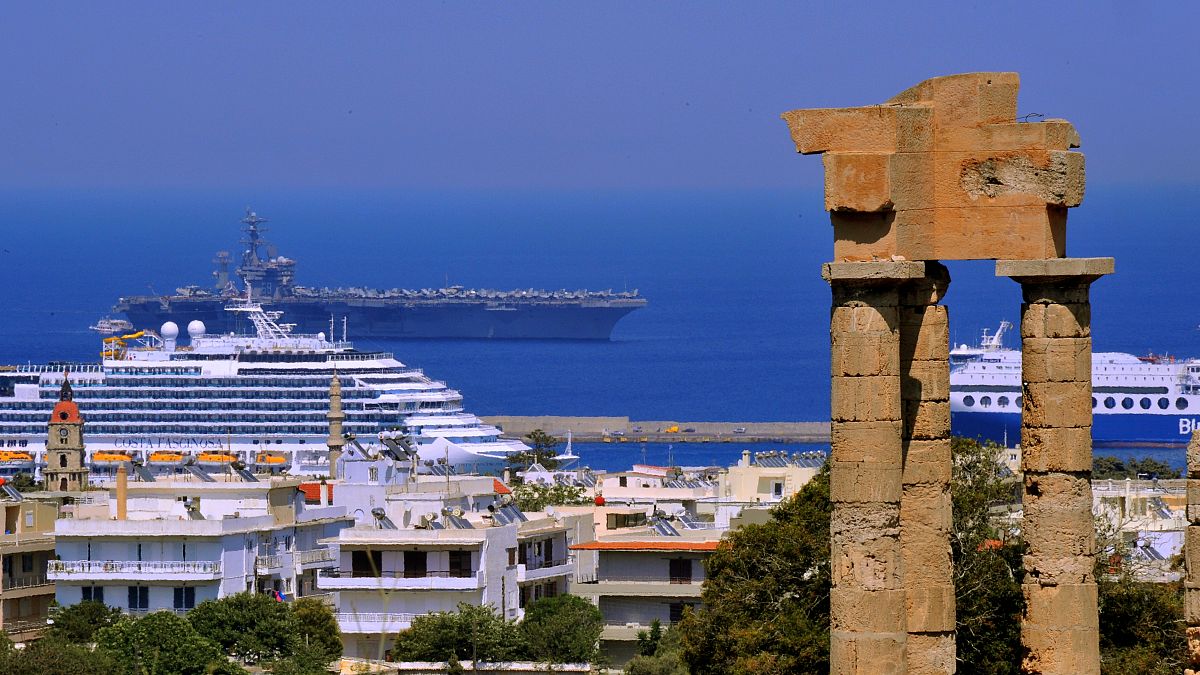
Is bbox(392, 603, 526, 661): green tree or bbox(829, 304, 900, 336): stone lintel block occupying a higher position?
bbox(829, 304, 900, 336): stone lintel block

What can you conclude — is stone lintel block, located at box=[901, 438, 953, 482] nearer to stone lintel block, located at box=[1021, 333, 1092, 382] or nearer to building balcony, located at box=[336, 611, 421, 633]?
stone lintel block, located at box=[1021, 333, 1092, 382]

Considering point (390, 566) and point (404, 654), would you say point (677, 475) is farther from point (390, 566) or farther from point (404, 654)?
point (404, 654)

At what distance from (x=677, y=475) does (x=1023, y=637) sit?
54891mm

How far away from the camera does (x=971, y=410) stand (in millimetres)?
140500

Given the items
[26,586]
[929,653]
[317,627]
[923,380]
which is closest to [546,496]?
[26,586]

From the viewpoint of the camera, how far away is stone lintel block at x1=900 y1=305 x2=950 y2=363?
1409 centimetres

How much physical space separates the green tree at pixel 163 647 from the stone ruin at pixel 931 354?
50.9ft

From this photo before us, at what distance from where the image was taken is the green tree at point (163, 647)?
30.1 meters

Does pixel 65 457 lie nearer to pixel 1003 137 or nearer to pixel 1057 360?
pixel 1057 360

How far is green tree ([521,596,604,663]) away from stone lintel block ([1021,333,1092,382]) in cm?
1914

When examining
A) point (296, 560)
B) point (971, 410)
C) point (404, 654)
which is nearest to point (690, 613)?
point (404, 654)

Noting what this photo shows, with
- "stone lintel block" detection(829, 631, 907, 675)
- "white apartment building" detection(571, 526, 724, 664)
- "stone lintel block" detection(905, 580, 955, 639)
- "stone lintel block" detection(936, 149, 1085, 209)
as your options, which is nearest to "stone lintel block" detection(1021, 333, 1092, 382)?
"stone lintel block" detection(936, 149, 1085, 209)

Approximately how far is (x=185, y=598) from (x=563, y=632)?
328 inches

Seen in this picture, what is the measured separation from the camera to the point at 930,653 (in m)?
13.8
